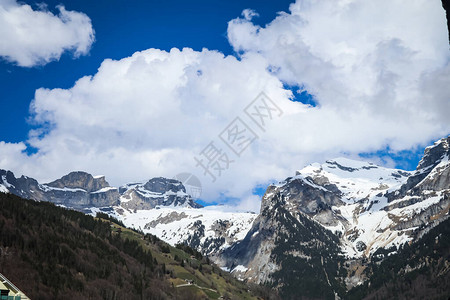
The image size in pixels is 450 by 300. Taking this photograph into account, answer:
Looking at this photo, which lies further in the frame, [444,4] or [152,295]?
[152,295]

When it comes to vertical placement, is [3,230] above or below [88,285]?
above

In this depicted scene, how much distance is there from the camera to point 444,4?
27.4 meters

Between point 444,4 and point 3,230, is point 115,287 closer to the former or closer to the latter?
point 3,230

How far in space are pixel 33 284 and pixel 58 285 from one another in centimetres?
992

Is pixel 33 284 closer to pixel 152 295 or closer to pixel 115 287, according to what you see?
pixel 115 287

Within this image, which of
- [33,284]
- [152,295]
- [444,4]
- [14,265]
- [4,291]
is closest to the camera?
[444,4]

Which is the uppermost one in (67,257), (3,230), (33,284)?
(3,230)

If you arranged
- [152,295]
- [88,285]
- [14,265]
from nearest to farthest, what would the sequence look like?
[14,265], [88,285], [152,295]

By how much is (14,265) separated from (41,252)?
53.7 ft

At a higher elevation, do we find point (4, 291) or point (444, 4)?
point (444, 4)

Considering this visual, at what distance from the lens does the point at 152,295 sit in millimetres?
194500

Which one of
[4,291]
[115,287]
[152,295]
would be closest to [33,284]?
[115,287]

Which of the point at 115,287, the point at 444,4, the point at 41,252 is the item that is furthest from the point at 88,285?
the point at 444,4

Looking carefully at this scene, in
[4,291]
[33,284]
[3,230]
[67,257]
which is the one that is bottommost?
[4,291]
